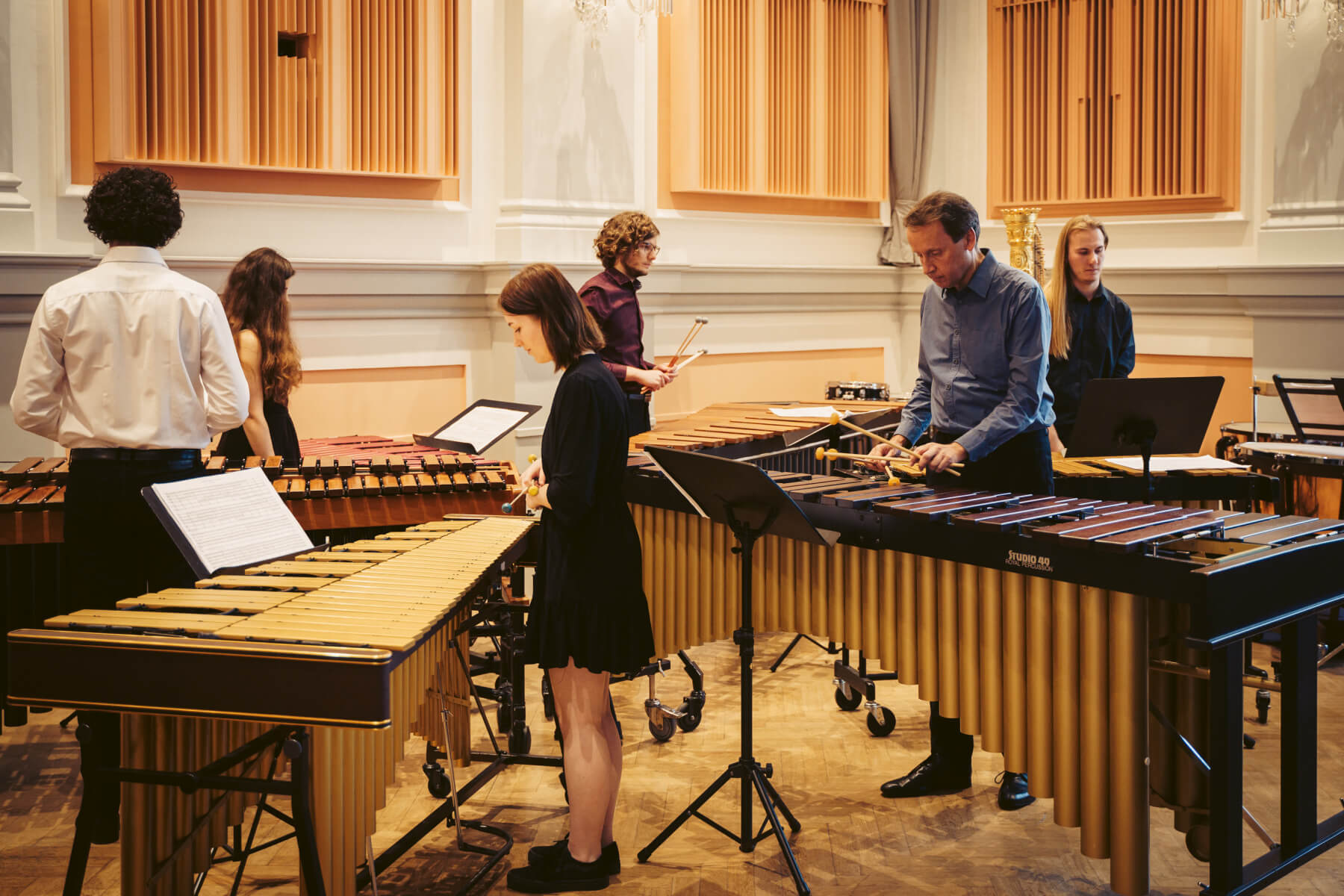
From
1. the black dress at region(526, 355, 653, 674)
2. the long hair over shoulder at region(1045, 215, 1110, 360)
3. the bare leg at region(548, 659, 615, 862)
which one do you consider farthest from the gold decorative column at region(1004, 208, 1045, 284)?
the bare leg at region(548, 659, 615, 862)

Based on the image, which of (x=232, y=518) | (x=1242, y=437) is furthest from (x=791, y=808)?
(x=1242, y=437)

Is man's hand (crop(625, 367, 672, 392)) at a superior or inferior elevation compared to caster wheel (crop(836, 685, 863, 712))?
superior

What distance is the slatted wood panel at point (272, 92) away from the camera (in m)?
4.76

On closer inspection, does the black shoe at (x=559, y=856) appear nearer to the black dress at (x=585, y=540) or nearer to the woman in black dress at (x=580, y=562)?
the woman in black dress at (x=580, y=562)

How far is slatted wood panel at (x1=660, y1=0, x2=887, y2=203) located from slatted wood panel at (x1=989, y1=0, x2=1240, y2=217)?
2.39ft

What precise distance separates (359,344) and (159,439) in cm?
238

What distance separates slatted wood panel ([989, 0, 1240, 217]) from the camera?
6.38 meters

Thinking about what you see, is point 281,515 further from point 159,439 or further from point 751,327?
point 751,327

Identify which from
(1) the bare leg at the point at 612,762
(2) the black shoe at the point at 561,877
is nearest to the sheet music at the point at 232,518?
(1) the bare leg at the point at 612,762

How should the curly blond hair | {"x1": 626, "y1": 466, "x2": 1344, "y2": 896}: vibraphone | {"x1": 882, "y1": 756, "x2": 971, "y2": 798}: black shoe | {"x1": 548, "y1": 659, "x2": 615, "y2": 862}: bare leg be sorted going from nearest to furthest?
{"x1": 626, "y1": 466, "x2": 1344, "y2": 896}: vibraphone < {"x1": 548, "y1": 659, "x2": 615, "y2": 862}: bare leg < {"x1": 882, "y1": 756, "x2": 971, "y2": 798}: black shoe < the curly blond hair

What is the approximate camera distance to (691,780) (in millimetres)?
3539

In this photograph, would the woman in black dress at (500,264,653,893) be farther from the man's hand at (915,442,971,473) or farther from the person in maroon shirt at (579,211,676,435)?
the person in maroon shirt at (579,211,676,435)

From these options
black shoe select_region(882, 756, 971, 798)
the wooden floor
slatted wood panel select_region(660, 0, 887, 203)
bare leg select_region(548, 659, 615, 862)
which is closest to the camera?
bare leg select_region(548, 659, 615, 862)

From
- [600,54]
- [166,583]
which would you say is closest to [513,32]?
[600,54]
